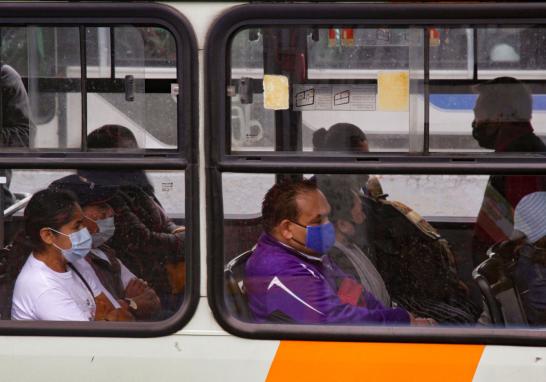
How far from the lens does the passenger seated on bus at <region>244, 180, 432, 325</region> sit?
124 inches

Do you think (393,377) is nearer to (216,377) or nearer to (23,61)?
(216,377)

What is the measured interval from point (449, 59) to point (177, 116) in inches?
36.7

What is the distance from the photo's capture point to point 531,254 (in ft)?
10.6

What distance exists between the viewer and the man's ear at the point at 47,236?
3.23 metres

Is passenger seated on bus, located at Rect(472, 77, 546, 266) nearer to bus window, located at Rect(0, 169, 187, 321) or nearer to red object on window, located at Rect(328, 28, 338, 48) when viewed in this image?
red object on window, located at Rect(328, 28, 338, 48)

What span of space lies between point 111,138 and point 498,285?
1.45m

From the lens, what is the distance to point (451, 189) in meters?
3.08

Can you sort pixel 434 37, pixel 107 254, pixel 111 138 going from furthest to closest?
pixel 107 254, pixel 111 138, pixel 434 37

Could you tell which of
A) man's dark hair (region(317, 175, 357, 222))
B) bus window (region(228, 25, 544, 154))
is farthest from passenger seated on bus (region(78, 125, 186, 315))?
man's dark hair (region(317, 175, 357, 222))

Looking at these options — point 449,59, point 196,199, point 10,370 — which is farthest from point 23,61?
point 449,59

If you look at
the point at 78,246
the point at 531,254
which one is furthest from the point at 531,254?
the point at 78,246

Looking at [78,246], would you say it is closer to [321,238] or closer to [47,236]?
[47,236]

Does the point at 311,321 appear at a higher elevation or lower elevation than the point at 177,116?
lower

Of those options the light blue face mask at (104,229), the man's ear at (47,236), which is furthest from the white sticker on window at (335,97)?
the man's ear at (47,236)
